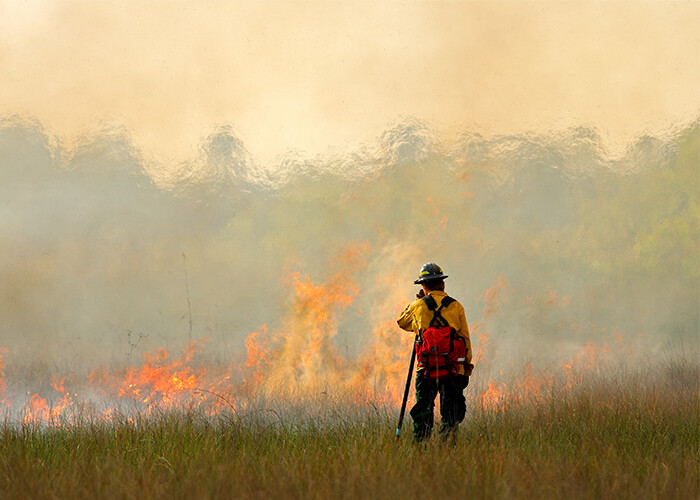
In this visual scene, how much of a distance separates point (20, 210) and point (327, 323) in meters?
10.4

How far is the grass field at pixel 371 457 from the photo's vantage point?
6.19 meters

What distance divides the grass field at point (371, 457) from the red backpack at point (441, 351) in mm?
986

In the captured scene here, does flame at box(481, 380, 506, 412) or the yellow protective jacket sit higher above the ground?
the yellow protective jacket

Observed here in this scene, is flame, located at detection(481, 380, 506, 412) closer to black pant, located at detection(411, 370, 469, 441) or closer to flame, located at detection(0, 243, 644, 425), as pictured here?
flame, located at detection(0, 243, 644, 425)

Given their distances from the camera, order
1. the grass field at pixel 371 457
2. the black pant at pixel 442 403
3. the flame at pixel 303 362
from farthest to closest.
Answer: the flame at pixel 303 362 < the black pant at pixel 442 403 < the grass field at pixel 371 457

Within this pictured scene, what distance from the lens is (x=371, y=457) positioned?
7.18 metres

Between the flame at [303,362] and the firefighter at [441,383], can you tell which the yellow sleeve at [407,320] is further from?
the flame at [303,362]

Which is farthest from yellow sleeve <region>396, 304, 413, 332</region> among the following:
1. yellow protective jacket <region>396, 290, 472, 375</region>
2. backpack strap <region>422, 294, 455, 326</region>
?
backpack strap <region>422, 294, 455, 326</region>

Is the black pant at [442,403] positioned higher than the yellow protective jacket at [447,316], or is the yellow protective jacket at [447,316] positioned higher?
the yellow protective jacket at [447,316]

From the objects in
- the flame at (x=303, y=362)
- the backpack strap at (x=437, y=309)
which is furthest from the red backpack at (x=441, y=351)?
the flame at (x=303, y=362)

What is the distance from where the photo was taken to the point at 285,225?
22.6 meters

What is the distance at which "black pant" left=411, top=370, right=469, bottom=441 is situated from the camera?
8.99m

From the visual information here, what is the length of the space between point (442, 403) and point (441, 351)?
0.75m

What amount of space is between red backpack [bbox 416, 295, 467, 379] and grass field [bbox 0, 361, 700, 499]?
986 millimetres
